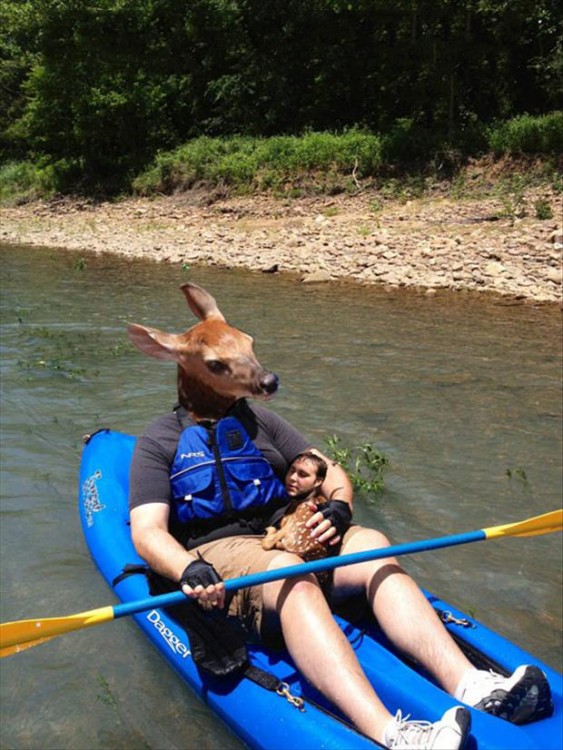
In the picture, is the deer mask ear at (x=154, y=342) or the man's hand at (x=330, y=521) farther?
the man's hand at (x=330, y=521)

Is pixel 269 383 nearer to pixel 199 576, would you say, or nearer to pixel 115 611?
pixel 199 576

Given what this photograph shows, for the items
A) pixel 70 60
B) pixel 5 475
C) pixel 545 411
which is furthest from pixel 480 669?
pixel 70 60

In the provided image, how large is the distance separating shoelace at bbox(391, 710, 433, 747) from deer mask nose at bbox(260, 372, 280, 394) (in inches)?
43.6

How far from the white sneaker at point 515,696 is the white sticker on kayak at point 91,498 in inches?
82.7

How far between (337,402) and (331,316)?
11.2 ft

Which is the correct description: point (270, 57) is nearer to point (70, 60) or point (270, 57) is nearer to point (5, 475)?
point (70, 60)

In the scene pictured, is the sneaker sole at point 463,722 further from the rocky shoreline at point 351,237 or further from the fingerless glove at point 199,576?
the rocky shoreline at point 351,237

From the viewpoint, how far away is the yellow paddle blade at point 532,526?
128 inches

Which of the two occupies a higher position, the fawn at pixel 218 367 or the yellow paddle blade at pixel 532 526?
the fawn at pixel 218 367

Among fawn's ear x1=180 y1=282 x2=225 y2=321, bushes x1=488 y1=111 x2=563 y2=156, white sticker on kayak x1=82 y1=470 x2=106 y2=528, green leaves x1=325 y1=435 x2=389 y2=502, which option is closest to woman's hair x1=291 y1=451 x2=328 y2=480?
fawn's ear x1=180 y1=282 x2=225 y2=321

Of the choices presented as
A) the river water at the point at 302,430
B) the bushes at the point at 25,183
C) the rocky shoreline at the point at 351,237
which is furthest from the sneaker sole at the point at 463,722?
the bushes at the point at 25,183

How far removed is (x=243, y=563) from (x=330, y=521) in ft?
1.17

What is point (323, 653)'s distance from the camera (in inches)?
94.8

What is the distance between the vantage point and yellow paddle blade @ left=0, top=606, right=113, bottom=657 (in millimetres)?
2521
